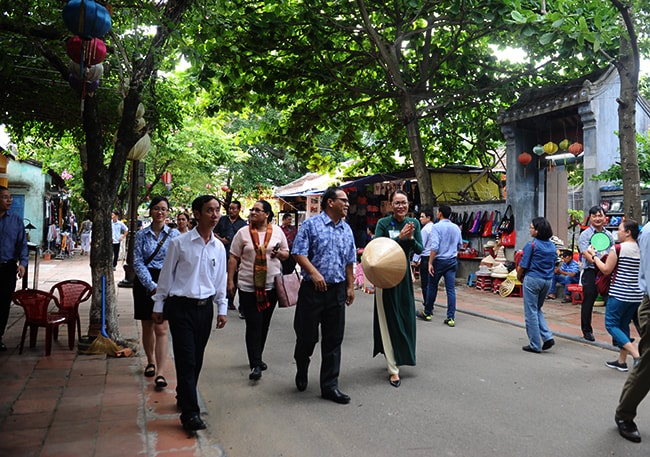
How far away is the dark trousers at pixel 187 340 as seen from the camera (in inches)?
152

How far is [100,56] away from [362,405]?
14.7 ft

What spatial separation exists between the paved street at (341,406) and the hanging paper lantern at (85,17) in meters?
3.33

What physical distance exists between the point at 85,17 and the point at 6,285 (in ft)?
11.1

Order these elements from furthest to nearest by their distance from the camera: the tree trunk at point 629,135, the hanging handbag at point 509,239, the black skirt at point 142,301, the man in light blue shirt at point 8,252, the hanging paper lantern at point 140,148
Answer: the hanging handbag at point 509,239 → the hanging paper lantern at point 140,148 → the tree trunk at point 629,135 → the man in light blue shirt at point 8,252 → the black skirt at point 142,301

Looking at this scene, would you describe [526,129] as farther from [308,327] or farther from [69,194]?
[69,194]

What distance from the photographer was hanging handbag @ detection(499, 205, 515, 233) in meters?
12.9

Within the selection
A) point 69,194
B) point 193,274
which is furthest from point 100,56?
point 69,194

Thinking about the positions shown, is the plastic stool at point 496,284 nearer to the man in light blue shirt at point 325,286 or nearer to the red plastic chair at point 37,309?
the man in light blue shirt at point 325,286

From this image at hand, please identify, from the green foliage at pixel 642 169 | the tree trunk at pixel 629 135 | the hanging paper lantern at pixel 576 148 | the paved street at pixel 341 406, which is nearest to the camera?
the paved street at pixel 341 406

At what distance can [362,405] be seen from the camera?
4.49 m

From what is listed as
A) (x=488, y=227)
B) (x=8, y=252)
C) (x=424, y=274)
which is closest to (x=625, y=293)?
(x=424, y=274)

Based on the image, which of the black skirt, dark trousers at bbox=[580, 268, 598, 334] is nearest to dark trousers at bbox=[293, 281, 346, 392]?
the black skirt

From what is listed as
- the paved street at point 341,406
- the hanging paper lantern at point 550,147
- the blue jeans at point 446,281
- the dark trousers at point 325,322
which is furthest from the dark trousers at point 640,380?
the hanging paper lantern at point 550,147

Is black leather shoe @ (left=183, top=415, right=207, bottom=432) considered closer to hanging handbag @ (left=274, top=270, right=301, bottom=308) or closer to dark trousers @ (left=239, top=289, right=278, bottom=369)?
dark trousers @ (left=239, top=289, right=278, bottom=369)
